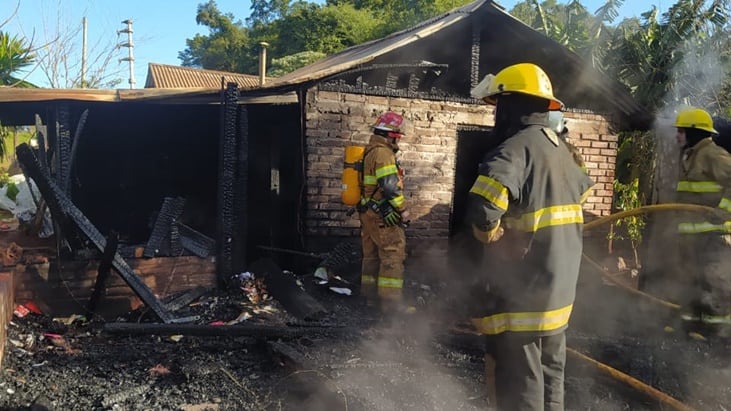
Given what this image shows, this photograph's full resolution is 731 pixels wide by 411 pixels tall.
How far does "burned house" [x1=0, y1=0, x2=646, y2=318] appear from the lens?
221 inches

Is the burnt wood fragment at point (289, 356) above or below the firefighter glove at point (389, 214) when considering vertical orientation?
below

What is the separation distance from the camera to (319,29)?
3234 centimetres

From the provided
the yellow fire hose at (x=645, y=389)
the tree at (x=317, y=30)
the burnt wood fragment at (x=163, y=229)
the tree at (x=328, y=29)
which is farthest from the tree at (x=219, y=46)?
the yellow fire hose at (x=645, y=389)

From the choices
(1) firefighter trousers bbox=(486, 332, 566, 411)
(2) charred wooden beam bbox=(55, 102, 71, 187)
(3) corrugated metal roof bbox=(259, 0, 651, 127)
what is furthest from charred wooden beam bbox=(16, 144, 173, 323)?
(1) firefighter trousers bbox=(486, 332, 566, 411)

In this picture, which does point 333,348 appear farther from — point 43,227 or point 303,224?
point 43,227

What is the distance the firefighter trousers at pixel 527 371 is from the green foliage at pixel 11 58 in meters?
10.1

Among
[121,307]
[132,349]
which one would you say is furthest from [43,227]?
[132,349]

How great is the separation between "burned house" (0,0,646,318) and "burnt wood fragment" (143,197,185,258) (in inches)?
0.6

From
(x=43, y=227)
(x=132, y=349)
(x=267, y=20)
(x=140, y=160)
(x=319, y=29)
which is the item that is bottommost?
Result: (x=132, y=349)

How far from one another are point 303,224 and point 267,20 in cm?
4494

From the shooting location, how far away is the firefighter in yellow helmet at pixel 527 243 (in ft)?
8.86

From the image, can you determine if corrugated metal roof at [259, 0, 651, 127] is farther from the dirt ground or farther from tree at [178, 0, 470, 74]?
tree at [178, 0, 470, 74]

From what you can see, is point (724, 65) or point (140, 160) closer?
point (140, 160)

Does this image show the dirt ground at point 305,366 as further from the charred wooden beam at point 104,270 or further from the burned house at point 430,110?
the burned house at point 430,110
